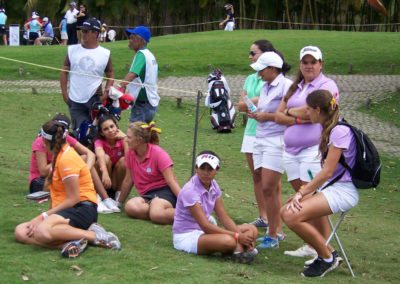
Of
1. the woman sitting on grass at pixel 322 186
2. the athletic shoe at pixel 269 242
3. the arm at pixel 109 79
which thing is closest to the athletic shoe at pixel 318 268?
the woman sitting on grass at pixel 322 186

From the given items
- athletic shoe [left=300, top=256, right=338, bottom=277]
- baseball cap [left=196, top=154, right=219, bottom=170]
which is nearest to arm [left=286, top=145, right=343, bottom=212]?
athletic shoe [left=300, top=256, right=338, bottom=277]

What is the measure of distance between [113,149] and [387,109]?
477 inches

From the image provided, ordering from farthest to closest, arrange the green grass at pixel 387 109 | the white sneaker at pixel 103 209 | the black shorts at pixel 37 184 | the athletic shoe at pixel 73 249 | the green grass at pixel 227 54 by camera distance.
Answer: the green grass at pixel 227 54
the green grass at pixel 387 109
the black shorts at pixel 37 184
the white sneaker at pixel 103 209
the athletic shoe at pixel 73 249

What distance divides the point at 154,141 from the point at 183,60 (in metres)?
17.8

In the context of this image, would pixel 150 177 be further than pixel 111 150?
No

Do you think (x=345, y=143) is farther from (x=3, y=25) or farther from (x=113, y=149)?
(x=3, y=25)

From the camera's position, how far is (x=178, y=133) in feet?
56.5

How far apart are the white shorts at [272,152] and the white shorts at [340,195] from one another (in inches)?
46.6

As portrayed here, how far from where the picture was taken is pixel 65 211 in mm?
8078

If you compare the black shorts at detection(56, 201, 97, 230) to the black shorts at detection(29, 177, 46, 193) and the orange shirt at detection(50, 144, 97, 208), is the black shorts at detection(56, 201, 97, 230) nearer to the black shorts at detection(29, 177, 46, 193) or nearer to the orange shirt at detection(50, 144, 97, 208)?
the orange shirt at detection(50, 144, 97, 208)

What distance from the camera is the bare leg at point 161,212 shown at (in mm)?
9273

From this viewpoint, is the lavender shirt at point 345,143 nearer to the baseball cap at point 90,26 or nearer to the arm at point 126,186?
the arm at point 126,186

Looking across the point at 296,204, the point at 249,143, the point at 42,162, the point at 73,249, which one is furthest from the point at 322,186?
the point at 42,162

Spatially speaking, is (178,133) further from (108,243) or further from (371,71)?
(371,71)
